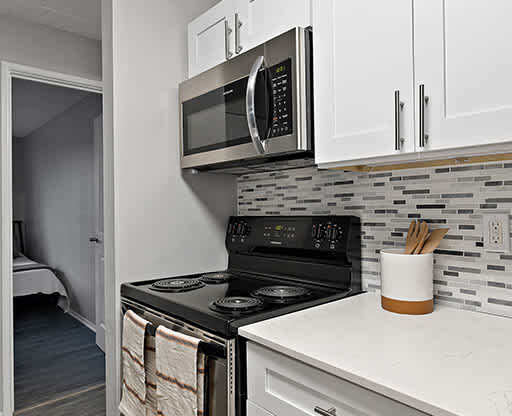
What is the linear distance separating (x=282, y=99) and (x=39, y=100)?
3.81m

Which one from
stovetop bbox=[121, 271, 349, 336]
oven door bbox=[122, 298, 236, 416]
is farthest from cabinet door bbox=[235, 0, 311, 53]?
oven door bbox=[122, 298, 236, 416]

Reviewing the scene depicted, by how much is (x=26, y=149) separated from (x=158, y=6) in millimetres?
5096

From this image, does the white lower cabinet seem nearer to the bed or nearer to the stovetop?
the stovetop

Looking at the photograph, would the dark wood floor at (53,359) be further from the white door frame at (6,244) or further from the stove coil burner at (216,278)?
the stove coil burner at (216,278)

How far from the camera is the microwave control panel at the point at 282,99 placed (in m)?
1.33

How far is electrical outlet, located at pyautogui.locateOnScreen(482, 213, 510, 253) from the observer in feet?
3.80

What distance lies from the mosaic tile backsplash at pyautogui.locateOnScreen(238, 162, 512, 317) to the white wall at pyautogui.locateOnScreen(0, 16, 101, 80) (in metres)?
1.88

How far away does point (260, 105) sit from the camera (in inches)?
55.6

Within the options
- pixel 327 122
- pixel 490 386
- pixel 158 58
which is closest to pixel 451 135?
pixel 327 122

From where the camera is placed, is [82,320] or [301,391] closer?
[301,391]

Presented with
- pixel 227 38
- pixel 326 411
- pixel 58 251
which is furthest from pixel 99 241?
pixel 326 411

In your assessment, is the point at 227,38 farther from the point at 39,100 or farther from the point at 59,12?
the point at 39,100

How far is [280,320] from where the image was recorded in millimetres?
1157

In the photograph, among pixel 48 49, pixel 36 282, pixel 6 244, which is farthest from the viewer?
pixel 36 282
